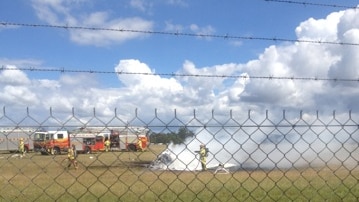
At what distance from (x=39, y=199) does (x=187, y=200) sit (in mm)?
3379

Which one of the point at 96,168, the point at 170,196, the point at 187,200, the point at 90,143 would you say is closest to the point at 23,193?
the point at 170,196

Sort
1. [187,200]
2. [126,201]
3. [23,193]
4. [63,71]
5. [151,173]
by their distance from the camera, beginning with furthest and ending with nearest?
1. [151,173]
2. [23,193]
3. [126,201]
4. [187,200]
5. [63,71]

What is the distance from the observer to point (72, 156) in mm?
24797

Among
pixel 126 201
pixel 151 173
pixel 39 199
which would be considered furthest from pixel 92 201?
pixel 151 173

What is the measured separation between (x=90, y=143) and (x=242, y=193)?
36.8 metres

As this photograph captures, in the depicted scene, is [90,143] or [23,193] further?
[90,143]

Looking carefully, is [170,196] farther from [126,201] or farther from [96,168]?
[96,168]

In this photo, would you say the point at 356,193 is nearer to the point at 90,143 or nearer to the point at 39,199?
the point at 39,199

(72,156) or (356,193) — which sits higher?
(356,193)

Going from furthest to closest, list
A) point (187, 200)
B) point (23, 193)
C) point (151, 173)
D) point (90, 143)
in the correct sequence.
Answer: point (90, 143) → point (151, 173) → point (23, 193) → point (187, 200)

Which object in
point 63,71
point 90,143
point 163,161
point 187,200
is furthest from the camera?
point 90,143

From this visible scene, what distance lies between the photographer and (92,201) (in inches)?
390

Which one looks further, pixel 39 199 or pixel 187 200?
pixel 39 199

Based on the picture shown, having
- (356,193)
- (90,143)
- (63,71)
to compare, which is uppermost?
(63,71)
